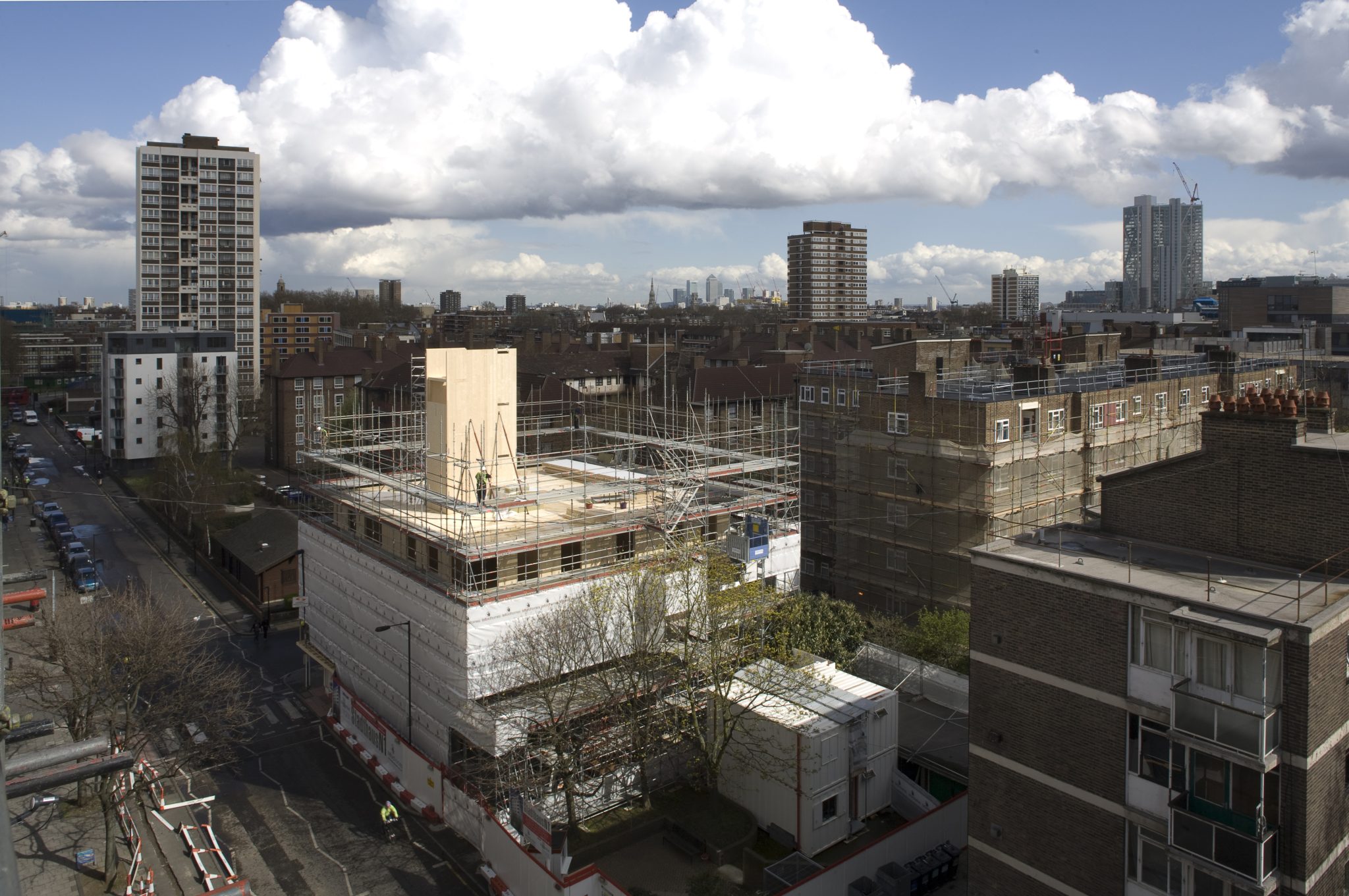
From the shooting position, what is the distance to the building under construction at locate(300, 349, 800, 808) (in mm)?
21000

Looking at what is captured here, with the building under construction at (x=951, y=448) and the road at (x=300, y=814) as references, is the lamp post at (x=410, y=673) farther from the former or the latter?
the building under construction at (x=951, y=448)

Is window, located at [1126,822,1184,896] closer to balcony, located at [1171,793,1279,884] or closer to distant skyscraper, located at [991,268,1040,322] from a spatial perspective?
balcony, located at [1171,793,1279,884]

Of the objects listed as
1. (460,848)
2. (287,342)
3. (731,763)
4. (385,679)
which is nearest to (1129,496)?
(731,763)

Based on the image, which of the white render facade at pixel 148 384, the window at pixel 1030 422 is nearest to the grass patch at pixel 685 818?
the window at pixel 1030 422

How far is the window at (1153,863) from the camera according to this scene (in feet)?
39.1

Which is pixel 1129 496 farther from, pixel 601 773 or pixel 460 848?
pixel 460 848

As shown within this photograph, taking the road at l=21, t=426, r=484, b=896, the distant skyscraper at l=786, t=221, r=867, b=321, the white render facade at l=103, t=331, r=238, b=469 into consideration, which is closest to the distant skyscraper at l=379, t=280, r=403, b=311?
the distant skyscraper at l=786, t=221, r=867, b=321

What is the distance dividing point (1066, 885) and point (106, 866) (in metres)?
17.8

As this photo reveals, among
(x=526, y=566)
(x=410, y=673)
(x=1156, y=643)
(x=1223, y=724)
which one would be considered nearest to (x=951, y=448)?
(x=526, y=566)

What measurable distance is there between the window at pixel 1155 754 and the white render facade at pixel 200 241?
7259cm

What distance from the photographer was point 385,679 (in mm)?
24188

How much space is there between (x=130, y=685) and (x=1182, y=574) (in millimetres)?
21266

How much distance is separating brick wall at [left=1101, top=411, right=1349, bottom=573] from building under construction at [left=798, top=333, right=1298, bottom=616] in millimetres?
10876

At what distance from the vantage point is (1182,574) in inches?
500
